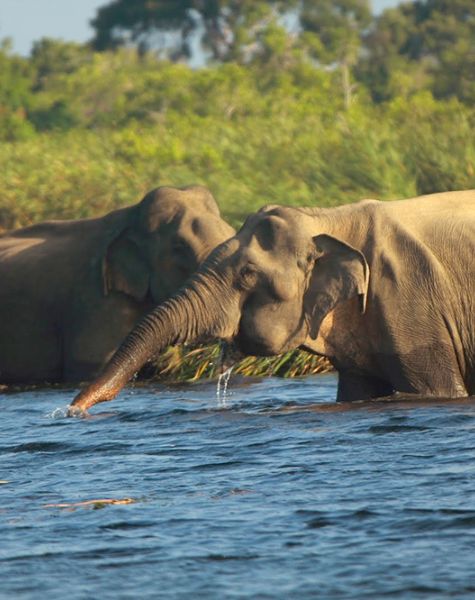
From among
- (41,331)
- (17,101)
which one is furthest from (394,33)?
(41,331)

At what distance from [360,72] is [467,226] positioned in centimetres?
4455

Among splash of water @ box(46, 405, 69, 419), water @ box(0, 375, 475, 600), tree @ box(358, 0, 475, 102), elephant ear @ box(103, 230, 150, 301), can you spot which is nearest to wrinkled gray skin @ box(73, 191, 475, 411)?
water @ box(0, 375, 475, 600)

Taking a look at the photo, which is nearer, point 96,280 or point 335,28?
point 96,280

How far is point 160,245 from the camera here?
1327 cm

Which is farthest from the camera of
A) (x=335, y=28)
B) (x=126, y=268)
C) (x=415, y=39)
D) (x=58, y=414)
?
(x=415, y=39)

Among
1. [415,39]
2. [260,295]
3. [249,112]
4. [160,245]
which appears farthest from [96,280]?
[415,39]

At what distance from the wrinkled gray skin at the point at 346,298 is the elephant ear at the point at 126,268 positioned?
352 cm

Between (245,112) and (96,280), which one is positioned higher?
(245,112)

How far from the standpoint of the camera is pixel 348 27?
2376 inches

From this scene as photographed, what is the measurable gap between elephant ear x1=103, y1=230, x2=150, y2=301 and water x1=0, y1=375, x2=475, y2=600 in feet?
8.74

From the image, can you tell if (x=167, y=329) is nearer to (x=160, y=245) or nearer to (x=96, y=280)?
(x=160, y=245)

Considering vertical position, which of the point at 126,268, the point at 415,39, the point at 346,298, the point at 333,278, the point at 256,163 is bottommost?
the point at 346,298

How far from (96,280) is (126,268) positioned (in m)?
0.27

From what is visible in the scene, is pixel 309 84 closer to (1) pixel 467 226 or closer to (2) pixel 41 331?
(2) pixel 41 331
